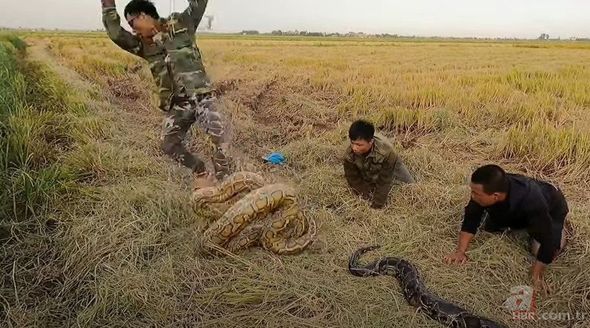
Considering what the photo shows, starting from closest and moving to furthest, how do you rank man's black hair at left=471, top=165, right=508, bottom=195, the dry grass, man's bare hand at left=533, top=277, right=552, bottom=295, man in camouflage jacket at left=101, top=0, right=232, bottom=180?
the dry grass → man's black hair at left=471, top=165, right=508, bottom=195 → man's bare hand at left=533, top=277, right=552, bottom=295 → man in camouflage jacket at left=101, top=0, right=232, bottom=180

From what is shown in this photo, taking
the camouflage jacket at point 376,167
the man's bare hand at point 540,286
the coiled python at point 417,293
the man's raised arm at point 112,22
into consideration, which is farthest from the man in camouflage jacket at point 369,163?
the man's raised arm at point 112,22

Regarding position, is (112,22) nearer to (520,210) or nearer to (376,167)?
(376,167)

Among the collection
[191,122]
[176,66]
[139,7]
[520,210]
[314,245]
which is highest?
[139,7]

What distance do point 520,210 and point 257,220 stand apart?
5.75 feet

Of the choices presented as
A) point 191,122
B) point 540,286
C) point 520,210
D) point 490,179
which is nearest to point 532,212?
point 520,210

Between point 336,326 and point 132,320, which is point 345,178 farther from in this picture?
point 132,320

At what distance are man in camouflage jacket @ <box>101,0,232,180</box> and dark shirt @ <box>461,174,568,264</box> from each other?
8.13ft

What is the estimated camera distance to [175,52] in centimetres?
441

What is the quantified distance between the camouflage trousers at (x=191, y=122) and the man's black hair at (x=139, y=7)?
0.83 metres

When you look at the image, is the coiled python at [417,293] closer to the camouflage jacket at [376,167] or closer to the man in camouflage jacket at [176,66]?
the camouflage jacket at [376,167]

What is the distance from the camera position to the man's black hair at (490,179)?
9.78ft

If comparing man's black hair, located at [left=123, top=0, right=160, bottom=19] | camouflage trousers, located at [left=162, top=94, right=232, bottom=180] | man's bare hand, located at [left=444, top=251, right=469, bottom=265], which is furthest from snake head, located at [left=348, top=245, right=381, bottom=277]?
man's black hair, located at [left=123, top=0, right=160, bottom=19]

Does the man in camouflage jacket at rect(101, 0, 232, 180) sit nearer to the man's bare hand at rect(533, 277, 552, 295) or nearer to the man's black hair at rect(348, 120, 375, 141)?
the man's black hair at rect(348, 120, 375, 141)

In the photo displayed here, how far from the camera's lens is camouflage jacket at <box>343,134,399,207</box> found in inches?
168
